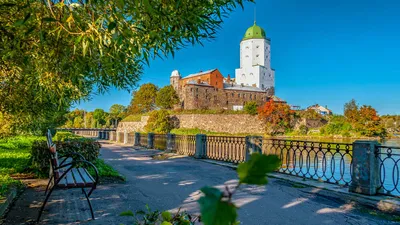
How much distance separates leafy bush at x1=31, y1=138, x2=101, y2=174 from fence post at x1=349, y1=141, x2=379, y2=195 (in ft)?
21.2

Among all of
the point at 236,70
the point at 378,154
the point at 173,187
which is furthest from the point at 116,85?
the point at 236,70

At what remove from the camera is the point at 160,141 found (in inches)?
732

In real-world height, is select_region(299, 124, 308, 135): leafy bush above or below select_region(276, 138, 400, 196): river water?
above

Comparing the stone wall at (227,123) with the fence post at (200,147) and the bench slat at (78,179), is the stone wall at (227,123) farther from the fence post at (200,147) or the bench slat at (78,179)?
the bench slat at (78,179)

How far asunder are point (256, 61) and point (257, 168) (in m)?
88.6

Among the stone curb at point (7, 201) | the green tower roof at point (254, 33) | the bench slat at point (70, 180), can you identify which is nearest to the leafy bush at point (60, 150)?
the stone curb at point (7, 201)

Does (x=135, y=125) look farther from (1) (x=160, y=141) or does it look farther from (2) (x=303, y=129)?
(1) (x=160, y=141)

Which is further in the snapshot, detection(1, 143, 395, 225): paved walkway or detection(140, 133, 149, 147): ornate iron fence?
detection(140, 133, 149, 147): ornate iron fence

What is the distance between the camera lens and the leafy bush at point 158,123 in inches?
1971

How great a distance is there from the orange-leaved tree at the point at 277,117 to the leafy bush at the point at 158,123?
18.9 meters

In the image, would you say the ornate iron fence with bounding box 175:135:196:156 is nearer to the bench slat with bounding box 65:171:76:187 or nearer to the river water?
the river water

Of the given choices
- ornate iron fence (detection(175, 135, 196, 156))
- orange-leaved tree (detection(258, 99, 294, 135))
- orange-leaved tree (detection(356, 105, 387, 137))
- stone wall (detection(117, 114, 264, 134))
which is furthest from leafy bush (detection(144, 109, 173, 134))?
ornate iron fence (detection(175, 135, 196, 156))

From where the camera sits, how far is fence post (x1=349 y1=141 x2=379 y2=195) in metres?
5.91

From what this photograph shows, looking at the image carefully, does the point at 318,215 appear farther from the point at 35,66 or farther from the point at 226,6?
the point at 35,66
